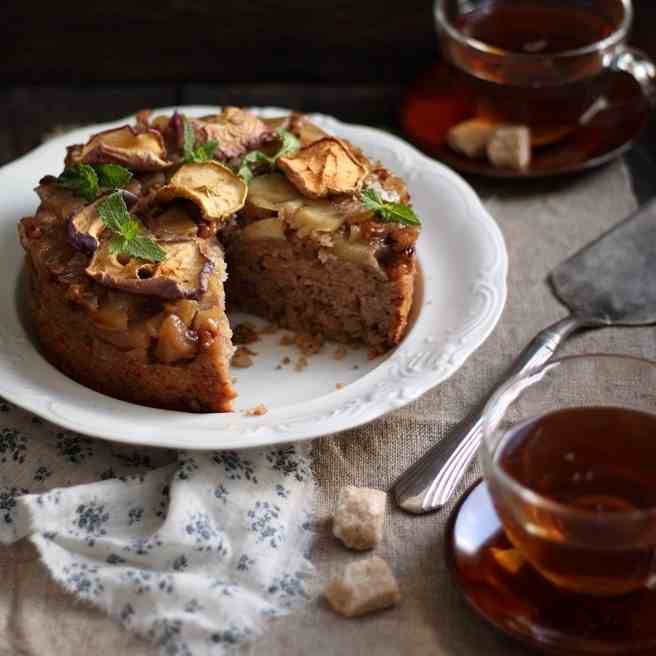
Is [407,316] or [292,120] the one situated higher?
[292,120]

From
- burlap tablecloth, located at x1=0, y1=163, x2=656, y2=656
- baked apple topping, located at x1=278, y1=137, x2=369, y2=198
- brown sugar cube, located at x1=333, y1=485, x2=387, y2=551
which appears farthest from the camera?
baked apple topping, located at x1=278, y1=137, x2=369, y2=198

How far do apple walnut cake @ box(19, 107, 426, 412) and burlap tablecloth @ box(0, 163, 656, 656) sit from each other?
1.25ft

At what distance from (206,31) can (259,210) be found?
1976 mm

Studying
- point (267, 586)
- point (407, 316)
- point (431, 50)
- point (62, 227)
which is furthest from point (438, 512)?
point (431, 50)

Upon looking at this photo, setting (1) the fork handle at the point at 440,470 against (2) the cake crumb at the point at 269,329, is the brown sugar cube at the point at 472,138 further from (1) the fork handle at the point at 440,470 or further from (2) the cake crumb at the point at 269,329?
(1) the fork handle at the point at 440,470

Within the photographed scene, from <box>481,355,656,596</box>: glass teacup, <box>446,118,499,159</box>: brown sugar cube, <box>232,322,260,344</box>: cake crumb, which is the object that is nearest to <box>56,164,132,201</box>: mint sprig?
<box>232,322,260,344</box>: cake crumb

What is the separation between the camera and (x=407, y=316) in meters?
4.07

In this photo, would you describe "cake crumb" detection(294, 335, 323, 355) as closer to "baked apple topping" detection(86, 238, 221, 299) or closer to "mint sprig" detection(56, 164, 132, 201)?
"baked apple topping" detection(86, 238, 221, 299)

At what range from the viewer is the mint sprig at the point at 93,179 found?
12.9 feet

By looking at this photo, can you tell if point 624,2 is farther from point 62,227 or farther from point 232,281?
point 62,227

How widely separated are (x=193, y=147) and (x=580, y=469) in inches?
75.2

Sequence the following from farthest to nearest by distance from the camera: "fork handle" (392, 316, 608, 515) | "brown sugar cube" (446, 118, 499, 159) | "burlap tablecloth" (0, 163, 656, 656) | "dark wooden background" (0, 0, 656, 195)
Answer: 1. "dark wooden background" (0, 0, 656, 195)
2. "brown sugar cube" (446, 118, 499, 159)
3. "fork handle" (392, 316, 608, 515)
4. "burlap tablecloth" (0, 163, 656, 656)

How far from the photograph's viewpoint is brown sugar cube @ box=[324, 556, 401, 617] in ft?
9.89

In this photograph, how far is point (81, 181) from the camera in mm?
3961
